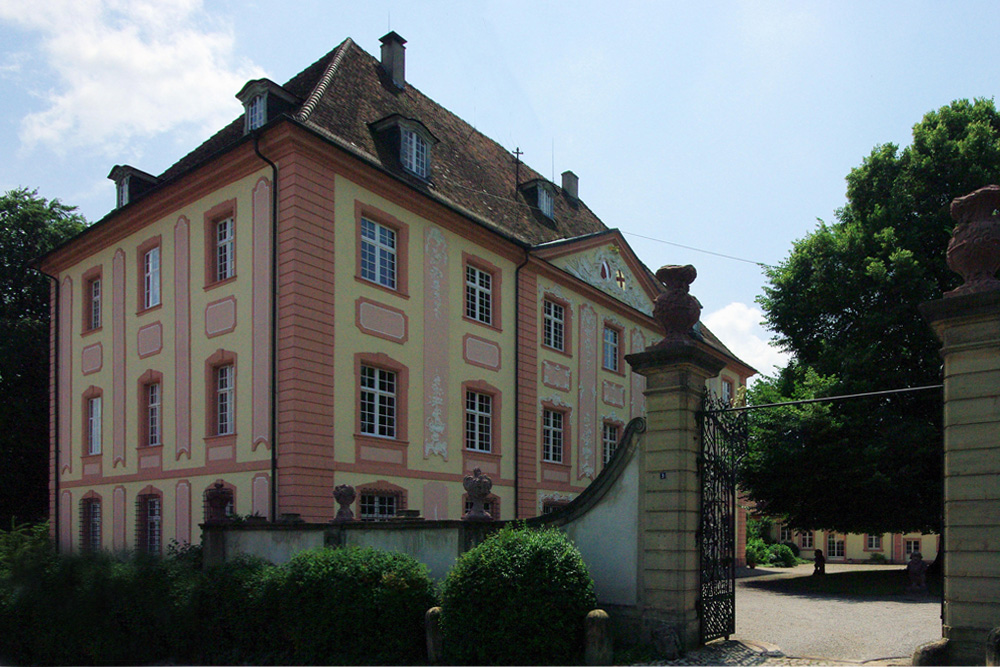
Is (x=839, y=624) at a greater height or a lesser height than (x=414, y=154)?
lesser

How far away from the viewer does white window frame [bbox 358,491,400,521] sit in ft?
54.7

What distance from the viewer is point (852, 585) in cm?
2206

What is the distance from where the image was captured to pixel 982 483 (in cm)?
827

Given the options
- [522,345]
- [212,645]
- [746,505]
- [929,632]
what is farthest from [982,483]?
[746,505]

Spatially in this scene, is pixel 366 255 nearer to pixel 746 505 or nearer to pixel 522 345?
pixel 522 345

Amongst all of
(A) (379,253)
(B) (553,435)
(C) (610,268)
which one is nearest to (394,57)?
(A) (379,253)

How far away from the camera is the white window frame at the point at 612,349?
26375mm

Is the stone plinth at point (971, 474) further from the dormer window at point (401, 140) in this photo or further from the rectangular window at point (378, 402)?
the dormer window at point (401, 140)

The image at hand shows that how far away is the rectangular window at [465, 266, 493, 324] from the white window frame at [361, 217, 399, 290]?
→ 2416 mm

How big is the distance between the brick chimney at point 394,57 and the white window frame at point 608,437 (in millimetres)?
11187

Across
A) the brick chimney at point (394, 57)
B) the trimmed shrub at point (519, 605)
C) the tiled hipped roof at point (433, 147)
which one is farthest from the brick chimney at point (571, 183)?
the trimmed shrub at point (519, 605)

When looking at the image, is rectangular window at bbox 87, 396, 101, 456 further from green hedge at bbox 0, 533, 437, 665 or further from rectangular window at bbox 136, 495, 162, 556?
green hedge at bbox 0, 533, 437, 665

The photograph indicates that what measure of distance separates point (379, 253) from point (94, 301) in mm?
8771

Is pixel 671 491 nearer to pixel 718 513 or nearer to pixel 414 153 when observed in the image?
pixel 718 513
